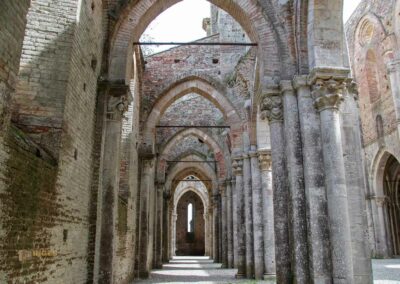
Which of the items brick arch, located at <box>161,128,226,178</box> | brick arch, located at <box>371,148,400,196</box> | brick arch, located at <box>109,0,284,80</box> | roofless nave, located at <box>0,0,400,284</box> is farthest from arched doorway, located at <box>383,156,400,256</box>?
brick arch, located at <box>109,0,284,80</box>

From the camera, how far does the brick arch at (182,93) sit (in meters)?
14.6

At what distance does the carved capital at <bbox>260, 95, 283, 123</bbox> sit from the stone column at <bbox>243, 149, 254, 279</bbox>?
5.91 metres

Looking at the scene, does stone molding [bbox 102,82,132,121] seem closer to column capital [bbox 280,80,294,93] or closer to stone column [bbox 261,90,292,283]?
stone column [bbox 261,90,292,283]

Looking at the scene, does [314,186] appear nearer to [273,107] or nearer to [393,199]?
[273,107]

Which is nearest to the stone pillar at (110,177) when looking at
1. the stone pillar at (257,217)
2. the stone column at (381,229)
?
the stone pillar at (257,217)

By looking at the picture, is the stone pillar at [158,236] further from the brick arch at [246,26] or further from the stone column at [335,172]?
the stone column at [335,172]

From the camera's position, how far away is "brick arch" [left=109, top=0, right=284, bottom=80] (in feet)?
25.9

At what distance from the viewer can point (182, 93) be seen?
15266mm

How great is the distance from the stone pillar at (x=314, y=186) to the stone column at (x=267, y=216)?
5250 millimetres

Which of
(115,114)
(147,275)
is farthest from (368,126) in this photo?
(115,114)

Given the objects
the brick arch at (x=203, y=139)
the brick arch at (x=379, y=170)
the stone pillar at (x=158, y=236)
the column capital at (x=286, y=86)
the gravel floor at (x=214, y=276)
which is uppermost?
the brick arch at (x=203, y=139)

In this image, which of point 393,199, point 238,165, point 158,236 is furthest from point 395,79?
point 158,236

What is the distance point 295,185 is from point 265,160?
5925mm

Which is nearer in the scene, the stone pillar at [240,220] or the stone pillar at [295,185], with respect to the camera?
the stone pillar at [295,185]
